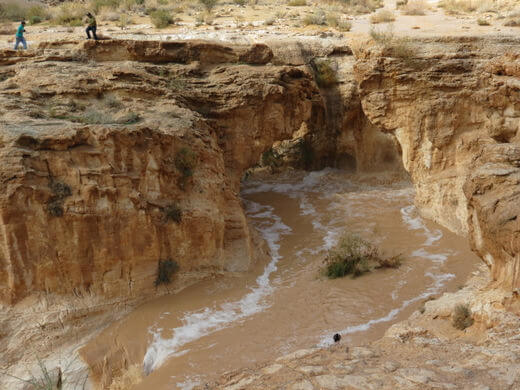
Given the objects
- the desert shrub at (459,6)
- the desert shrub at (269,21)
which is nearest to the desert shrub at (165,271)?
the desert shrub at (269,21)

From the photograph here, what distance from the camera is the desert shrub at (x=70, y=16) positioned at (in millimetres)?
16797

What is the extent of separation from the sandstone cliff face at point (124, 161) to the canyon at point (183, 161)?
0.08 feet

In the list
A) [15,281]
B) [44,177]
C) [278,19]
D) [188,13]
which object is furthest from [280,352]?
[188,13]

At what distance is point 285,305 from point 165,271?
2189mm

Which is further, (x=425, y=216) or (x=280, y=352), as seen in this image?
(x=425, y=216)

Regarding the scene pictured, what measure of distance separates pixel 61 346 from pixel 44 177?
2.54 meters

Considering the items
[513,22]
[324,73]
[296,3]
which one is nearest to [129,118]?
[324,73]

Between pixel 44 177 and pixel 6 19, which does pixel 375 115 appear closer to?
pixel 44 177

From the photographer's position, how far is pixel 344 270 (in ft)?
28.5

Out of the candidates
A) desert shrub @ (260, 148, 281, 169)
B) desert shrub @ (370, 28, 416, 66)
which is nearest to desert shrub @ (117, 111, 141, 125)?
desert shrub @ (370, 28, 416, 66)

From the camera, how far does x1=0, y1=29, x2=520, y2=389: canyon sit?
5.34m

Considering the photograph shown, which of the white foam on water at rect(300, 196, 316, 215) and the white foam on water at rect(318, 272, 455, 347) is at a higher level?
the white foam on water at rect(318, 272, 455, 347)

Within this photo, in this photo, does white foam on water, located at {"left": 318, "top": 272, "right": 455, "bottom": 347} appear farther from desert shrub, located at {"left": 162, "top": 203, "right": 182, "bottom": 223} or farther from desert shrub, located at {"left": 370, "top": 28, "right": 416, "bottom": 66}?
desert shrub, located at {"left": 370, "top": 28, "right": 416, "bottom": 66}

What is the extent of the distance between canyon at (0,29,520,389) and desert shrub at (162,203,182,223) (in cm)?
3
